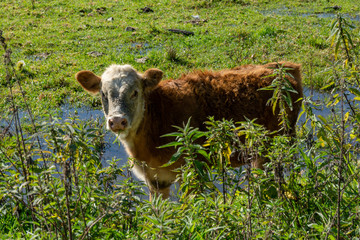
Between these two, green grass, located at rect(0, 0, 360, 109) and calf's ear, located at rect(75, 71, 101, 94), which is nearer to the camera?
calf's ear, located at rect(75, 71, 101, 94)

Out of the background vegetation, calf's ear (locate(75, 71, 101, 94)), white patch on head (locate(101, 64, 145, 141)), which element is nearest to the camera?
the background vegetation

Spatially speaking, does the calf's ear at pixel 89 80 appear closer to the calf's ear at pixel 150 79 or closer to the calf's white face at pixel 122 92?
the calf's white face at pixel 122 92

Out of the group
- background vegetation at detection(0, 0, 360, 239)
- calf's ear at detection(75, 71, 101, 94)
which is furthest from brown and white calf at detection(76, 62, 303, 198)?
background vegetation at detection(0, 0, 360, 239)

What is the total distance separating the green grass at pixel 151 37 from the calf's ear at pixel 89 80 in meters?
4.14

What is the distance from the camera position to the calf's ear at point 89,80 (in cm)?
614

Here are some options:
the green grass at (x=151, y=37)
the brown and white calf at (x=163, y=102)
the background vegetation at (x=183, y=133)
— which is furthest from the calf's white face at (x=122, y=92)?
the green grass at (x=151, y=37)

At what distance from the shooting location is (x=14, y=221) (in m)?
4.29

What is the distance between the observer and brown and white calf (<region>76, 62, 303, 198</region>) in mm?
5882

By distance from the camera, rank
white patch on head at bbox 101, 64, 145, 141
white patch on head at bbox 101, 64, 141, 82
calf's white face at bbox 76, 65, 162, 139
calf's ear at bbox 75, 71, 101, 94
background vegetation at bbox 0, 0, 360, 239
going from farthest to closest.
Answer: calf's ear at bbox 75, 71, 101, 94 < white patch on head at bbox 101, 64, 141, 82 < white patch on head at bbox 101, 64, 145, 141 < calf's white face at bbox 76, 65, 162, 139 < background vegetation at bbox 0, 0, 360, 239

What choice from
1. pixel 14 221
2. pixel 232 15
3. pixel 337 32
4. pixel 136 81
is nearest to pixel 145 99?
pixel 136 81

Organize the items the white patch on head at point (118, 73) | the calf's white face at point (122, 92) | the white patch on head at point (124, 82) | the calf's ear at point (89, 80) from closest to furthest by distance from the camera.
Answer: the calf's white face at point (122, 92) < the white patch on head at point (124, 82) < the white patch on head at point (118, 73) < the calf's ear at point (89, 80)

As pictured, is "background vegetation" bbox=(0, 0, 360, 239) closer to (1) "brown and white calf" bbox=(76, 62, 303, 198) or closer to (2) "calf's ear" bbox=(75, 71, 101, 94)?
(1) "brown and white calf" bbox=(76, 62, 303, 198)

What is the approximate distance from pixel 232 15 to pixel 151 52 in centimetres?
628

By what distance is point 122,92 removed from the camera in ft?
18.8
